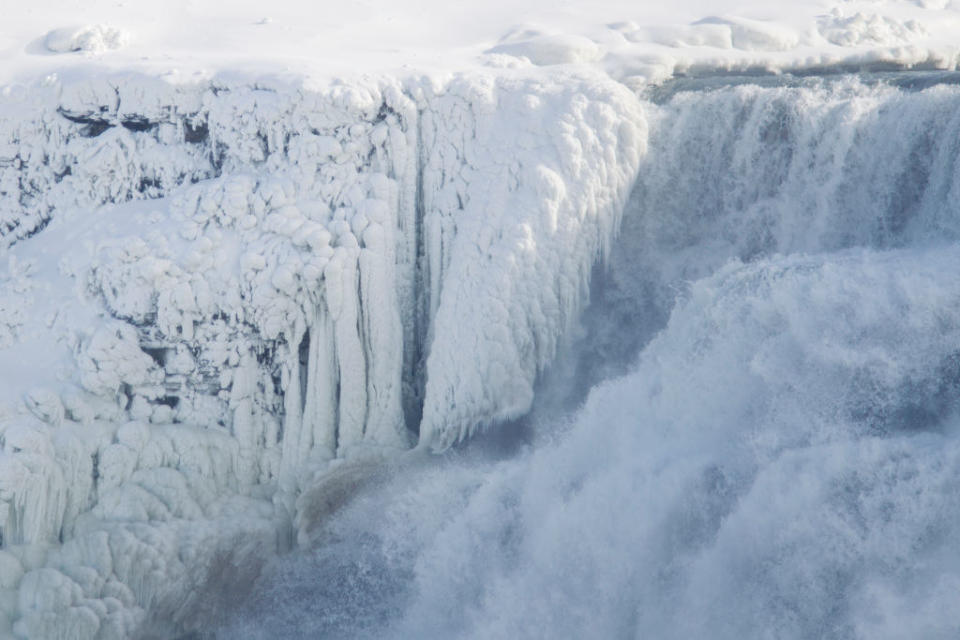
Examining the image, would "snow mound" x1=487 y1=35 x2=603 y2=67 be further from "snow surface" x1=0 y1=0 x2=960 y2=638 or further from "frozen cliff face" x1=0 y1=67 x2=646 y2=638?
"frozen cliff face" x1=0 y1=67 x2=646 y2=638

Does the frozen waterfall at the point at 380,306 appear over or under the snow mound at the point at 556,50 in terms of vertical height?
under

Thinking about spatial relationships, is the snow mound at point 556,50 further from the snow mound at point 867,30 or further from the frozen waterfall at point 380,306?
the snow mound at point 867,30

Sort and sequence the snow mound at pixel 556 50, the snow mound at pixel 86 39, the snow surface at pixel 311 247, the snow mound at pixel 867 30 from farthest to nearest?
the snow mound at pixel 867 30 < the snow mound at pixel 86 39 < the snow mound at pixel 556 50 < the snow surface at pixel 311 247

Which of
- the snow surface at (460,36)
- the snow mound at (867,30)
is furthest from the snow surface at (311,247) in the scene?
the snow mound at (867,30)

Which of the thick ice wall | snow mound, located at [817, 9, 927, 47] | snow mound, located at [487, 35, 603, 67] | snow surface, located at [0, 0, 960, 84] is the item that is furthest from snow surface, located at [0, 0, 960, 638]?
snow mound, located at [817, 9, 927, 47]

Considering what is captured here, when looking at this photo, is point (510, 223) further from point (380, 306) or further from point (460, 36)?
point (460, 36)

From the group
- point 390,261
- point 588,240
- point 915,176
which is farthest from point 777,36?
point 390,261
